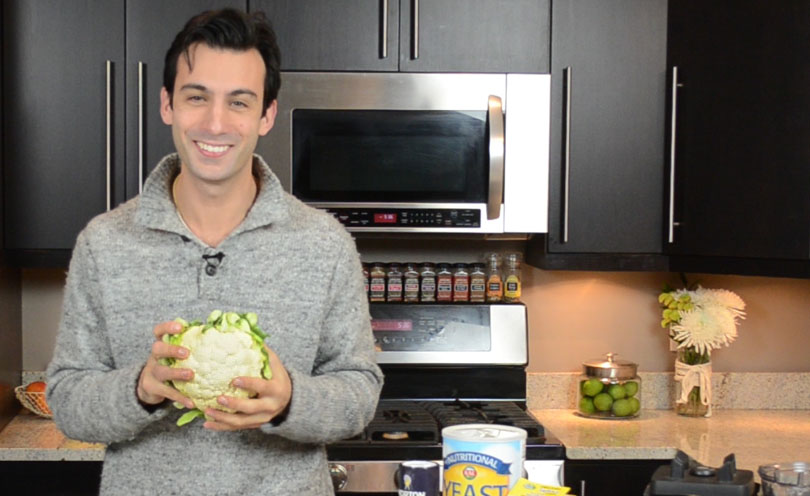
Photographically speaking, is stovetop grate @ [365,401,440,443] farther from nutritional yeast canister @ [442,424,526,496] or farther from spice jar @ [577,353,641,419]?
nutritional yeast canister @ [442,424,526,496]

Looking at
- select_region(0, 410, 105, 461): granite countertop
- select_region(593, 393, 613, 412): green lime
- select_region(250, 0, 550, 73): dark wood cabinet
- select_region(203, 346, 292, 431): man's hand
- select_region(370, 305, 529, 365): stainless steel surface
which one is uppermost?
select_region(250, 0, 550, 73): dark wood cabinet

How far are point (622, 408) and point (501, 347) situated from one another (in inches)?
15.1

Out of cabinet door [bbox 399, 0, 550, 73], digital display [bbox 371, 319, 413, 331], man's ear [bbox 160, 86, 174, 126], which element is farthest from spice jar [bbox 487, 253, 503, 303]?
man's ear [bbox 160, 86, 174, 126]

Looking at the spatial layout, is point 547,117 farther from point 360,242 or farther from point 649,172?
point 360,242

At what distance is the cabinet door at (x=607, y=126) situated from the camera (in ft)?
10.4

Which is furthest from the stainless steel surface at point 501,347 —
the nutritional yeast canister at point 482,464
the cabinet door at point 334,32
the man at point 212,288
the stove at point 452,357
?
the nutritional yeast canister at point 482,464

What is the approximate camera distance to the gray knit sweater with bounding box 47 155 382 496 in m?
1.69

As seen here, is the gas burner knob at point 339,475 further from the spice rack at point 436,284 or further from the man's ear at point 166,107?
the man's ear at point 166,107

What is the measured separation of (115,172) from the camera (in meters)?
3.07

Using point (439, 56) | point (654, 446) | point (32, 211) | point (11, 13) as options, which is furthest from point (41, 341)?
point (654, 446)

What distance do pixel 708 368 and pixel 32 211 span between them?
1.94 m

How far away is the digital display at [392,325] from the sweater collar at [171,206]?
156cm

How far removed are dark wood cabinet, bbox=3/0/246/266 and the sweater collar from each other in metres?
1.32

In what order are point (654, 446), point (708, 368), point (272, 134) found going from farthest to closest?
point (708, 368), point (272, 134), point (654, 446)
